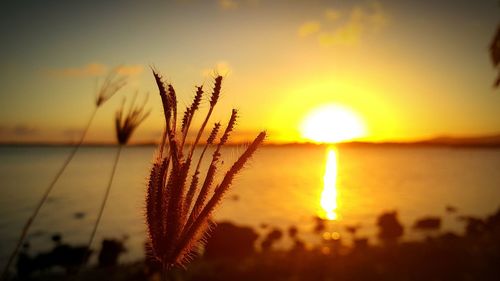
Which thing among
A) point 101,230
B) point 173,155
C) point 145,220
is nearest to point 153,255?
point 145,220

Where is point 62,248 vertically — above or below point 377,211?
below

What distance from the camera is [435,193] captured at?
337 feet

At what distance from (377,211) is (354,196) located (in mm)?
24188

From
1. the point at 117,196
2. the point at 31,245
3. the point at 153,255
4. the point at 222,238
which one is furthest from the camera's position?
the point at 117,196

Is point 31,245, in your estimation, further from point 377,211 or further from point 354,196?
point 354,196

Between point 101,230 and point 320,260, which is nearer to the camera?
point 320,260

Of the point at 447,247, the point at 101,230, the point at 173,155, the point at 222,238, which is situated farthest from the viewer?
the point at 101,230

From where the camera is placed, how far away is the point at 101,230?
58531 mm

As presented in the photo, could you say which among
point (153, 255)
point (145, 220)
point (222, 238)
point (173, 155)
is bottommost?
point (222, 238)

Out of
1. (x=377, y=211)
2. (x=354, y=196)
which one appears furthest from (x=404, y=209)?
(x=354, y=196)

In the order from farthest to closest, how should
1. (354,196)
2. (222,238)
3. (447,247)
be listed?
(354,196), (222,238), (447,247)

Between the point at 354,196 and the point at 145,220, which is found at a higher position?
the point at 354,196

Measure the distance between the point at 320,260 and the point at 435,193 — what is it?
89.5 meters

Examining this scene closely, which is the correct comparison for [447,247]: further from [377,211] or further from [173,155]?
[377,211]
